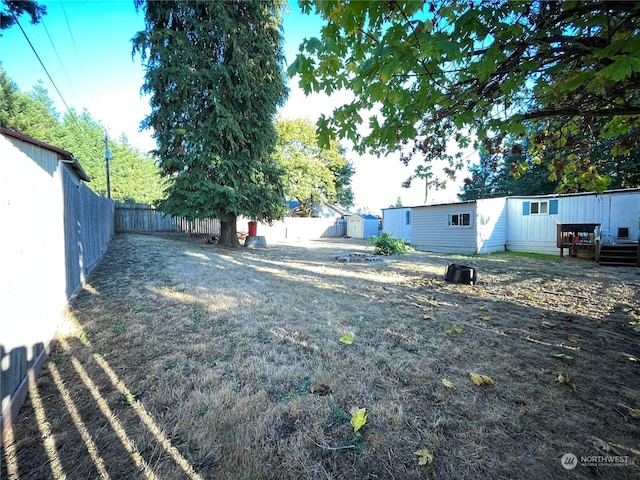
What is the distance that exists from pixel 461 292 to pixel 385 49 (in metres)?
4.99

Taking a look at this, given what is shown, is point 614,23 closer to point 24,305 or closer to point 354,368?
point 354,368

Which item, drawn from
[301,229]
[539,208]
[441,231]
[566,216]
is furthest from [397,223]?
[566,216]

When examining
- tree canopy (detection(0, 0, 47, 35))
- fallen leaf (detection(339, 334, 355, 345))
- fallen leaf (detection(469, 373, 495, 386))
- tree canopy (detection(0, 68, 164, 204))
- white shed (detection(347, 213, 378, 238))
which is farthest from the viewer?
white shed (detection(347, 213, 378, 238))

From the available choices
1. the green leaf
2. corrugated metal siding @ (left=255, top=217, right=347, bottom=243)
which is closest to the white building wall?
corrugated metal siding @ (left=255, top=217, right=347, bottom=243)

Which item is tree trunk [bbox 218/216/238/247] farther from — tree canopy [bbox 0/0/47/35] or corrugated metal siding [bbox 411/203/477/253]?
corrugated metal siding [bbox 411/203/477/253]

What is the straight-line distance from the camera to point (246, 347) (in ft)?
9.67

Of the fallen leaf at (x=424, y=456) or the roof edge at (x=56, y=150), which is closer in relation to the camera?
the fallen leaf at (x=424, y=456)

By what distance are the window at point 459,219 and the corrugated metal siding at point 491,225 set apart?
1.59 feet

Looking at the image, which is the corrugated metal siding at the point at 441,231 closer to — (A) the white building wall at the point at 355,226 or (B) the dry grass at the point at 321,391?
(B) the dry grass at the point at 321,391

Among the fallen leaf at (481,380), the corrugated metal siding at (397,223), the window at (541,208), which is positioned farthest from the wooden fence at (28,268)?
the corrugated metal siding at (397,223)

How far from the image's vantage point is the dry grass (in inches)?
62.2

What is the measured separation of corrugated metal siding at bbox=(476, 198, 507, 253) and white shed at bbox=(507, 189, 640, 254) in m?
0.45

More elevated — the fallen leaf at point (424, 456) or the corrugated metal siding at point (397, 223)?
the corrugated metal siding at point (397, 223)

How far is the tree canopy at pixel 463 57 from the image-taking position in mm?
2129
